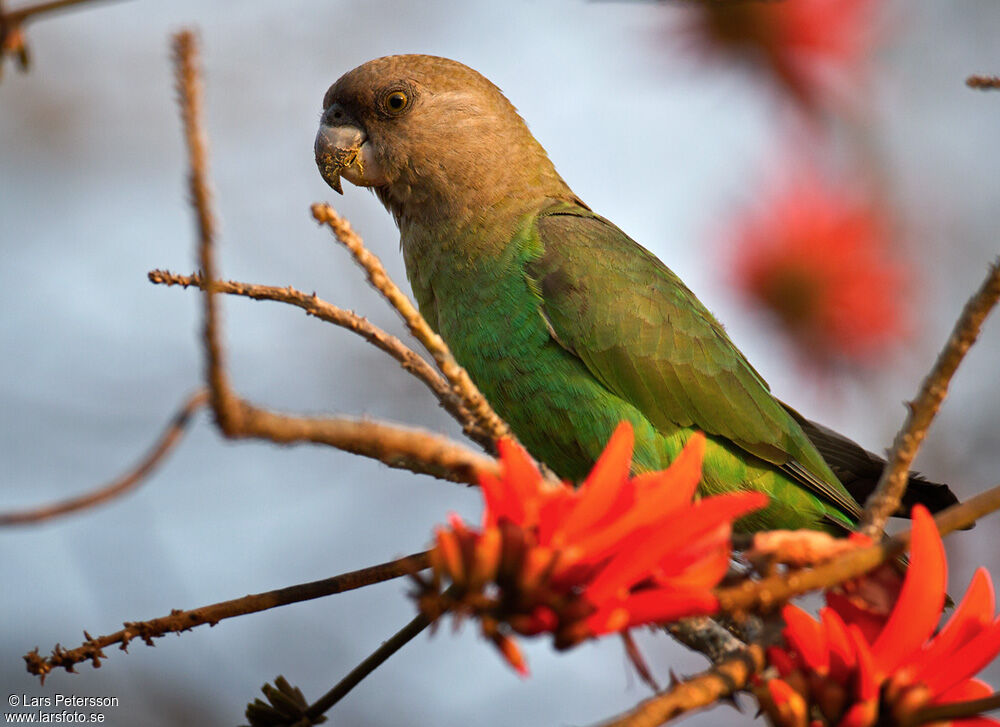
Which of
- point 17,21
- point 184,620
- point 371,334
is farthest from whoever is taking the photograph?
point 184,620

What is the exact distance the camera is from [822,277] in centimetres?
470

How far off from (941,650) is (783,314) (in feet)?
11.7

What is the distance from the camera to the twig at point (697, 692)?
1.19 meters

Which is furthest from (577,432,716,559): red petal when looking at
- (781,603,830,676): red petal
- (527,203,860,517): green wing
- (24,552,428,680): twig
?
(527,203,860,517): green wing

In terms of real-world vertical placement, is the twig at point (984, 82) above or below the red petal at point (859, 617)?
above

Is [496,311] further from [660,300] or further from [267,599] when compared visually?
[267,599]

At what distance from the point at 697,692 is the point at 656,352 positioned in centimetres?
230

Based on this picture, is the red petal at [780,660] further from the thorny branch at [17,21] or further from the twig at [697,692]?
the thorny branch at [17,21]

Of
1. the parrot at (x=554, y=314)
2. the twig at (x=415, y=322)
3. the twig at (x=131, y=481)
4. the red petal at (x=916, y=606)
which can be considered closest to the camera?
the twig at (x=131, y=481)

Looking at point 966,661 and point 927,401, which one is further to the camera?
point 927,401

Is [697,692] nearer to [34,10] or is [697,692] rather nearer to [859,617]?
[859,617]

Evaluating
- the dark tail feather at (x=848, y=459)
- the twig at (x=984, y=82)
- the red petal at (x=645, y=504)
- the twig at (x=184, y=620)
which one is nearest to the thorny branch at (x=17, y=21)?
the red petal at (x=645, y=504)

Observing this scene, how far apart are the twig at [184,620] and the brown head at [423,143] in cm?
220

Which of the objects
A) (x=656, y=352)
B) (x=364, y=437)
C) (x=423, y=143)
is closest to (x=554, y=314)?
(x=656, y=352)
